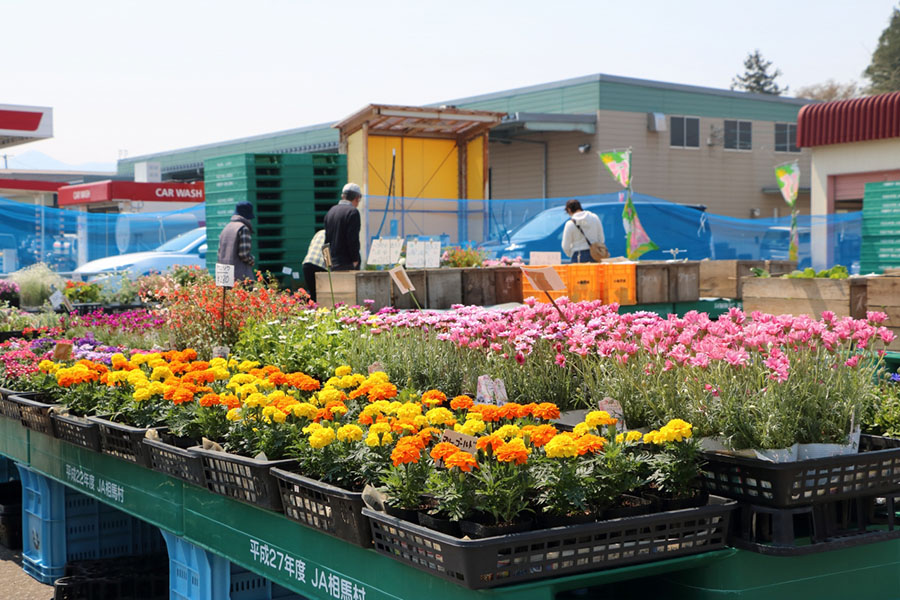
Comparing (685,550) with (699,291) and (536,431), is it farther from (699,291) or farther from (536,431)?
(699,291)

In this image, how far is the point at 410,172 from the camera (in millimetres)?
13617

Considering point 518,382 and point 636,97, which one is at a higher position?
point 636,97

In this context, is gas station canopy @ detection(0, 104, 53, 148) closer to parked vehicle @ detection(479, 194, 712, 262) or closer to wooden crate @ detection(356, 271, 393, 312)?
parked vehicle @ detection(479, 194, 712, 262)

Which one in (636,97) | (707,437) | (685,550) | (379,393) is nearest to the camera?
(685,550)

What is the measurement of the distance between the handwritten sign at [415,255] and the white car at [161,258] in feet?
30.0

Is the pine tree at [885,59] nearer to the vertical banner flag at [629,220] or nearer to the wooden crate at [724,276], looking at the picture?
the vertical banner flag at [629,220]

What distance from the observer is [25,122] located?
1975 cm

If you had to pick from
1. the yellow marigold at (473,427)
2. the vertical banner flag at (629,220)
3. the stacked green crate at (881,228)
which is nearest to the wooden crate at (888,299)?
the yellow marigold at (473,427)

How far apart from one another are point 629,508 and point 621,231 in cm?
1601

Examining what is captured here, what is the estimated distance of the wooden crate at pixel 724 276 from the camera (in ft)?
31.8

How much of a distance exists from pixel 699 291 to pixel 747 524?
22.5 ft

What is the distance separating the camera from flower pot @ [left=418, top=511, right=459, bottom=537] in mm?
2633

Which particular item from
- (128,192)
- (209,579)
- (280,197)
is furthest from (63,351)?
(128,192)

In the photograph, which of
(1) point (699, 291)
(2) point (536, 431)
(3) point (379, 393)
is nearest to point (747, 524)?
(2) point (536, 431)
